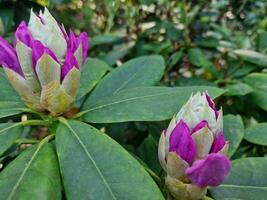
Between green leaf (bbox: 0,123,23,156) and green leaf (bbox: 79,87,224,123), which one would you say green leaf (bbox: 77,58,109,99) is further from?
green leaf (bbox: 0,123,23,156)

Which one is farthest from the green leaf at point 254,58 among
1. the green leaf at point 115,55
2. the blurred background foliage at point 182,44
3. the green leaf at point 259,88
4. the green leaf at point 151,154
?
the green leaf at point 151,154

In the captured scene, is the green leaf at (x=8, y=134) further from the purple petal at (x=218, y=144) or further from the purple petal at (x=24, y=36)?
the purple petal at (x=218, y=144)

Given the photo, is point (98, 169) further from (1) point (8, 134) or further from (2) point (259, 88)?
(2) point (259, 88)

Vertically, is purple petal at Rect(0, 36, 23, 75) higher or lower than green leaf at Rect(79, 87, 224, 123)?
higher

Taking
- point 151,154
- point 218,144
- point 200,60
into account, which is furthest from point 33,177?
A: point 200,60

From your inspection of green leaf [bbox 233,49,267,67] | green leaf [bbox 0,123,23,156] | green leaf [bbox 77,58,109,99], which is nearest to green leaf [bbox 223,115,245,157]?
green leaf [bbox 77,58,109,99]

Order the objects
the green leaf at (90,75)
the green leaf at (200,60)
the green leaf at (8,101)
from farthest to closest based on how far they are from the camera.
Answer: the green leaf at (200,60) → the green leaf at (90,75) → the green leaf at (8,101)

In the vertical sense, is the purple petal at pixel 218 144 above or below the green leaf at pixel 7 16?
below
